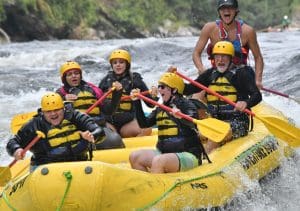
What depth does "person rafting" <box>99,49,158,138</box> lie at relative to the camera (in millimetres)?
6348

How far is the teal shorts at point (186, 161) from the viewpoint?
4605mm

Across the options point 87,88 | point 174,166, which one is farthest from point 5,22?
point 174,166

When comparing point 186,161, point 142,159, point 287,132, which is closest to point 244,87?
point 287,132

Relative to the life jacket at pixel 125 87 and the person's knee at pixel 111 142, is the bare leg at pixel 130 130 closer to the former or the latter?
the life jacket at pixel 125 87

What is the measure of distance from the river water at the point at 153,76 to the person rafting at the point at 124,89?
1.61m

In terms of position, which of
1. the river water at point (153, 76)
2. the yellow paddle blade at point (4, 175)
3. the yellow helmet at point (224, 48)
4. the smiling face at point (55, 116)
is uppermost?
the yellow helmet at point (224, 48)

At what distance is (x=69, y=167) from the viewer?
3898mm

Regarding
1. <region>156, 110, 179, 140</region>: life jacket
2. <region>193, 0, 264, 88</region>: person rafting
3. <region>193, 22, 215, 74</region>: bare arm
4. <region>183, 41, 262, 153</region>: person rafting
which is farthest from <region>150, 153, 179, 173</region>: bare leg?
<region>193, 22, 215, 74</region>: bare arm

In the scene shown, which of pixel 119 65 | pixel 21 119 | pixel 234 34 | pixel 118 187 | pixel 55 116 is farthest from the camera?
pixel 119 65

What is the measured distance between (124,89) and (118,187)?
2.55 m

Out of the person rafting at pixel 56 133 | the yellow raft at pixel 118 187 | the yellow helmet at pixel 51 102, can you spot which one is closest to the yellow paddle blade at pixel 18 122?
the person rafting at pixel 56 133

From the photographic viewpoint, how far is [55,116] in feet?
15.1

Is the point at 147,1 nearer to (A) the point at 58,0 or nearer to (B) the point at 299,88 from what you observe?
(A) the point at 58,0

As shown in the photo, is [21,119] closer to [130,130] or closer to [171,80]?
[130,130]
